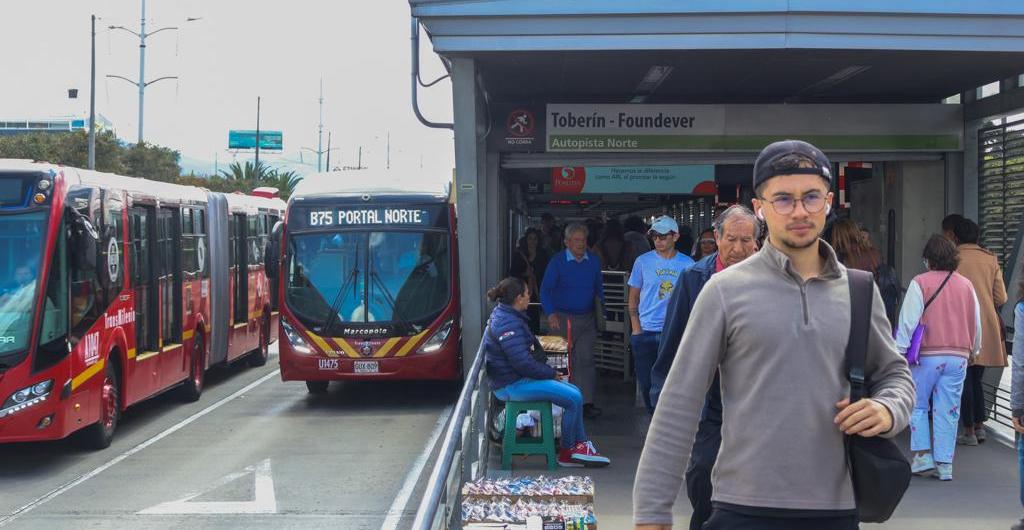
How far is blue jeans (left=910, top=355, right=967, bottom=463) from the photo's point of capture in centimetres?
912

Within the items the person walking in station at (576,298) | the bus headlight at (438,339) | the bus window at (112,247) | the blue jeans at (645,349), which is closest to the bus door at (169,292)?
the bus window at (112,247)

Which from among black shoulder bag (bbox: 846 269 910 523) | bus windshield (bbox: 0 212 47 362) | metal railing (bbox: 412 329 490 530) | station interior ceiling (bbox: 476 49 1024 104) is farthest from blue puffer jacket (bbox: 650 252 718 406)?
bus windshield (bbox: 0 212 47 362)

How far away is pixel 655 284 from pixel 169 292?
764 cm

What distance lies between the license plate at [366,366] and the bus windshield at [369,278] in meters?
0.48

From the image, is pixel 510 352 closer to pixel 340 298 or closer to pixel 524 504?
pixel 524 504

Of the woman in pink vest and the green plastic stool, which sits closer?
the woman in pink vest

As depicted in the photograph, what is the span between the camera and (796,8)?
1057 cm

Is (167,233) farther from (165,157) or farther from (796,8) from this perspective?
(165,157)

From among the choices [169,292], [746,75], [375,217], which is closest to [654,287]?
[746,75]

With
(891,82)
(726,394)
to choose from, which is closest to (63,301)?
(891,82)

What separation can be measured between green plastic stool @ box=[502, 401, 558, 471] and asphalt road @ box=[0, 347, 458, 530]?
0.87 metres

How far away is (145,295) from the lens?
14.7 metres

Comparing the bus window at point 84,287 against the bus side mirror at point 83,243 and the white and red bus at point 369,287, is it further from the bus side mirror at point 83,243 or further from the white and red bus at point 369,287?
the white and red bus at point 369,287

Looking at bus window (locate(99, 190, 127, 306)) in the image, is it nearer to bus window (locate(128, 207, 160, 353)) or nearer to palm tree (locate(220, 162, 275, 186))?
bus window (locate(128, 207, 160, 353))
